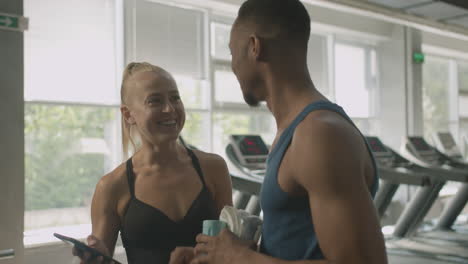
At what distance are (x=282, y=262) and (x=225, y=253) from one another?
130 millimetres

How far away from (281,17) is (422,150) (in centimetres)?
594

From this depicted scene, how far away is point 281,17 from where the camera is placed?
993 mm

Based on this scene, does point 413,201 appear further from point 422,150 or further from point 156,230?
point 156,230

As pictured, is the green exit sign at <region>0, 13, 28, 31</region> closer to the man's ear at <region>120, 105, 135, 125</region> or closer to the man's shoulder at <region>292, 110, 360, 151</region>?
the man's ear at <region>120, 105, 135, 125</region>

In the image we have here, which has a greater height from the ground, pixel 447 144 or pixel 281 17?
pixel 281 17

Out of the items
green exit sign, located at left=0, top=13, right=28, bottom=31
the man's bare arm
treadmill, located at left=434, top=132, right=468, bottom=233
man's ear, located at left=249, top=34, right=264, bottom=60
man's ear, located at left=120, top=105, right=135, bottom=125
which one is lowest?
treadmill, located at left=434, top=132, right=468, bottom=233

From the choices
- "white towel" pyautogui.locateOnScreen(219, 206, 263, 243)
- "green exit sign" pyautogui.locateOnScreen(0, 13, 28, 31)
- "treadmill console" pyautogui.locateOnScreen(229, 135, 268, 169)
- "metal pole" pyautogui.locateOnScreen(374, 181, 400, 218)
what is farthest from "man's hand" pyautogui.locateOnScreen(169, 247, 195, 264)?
"metal pole" pyautogui.locateOnScreen(374, 181, 400, 218)

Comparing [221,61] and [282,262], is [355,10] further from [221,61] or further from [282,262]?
[282,262]

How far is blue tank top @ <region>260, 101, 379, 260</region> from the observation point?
922mm

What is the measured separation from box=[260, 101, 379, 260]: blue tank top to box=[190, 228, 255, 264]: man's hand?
7cm

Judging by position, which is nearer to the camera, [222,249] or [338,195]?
[338,195]

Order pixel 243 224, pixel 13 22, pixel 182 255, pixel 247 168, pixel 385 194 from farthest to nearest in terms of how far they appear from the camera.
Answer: pixel 385 194, pixel 247 168, pixel 13 22, pixel 182 255, pixel 243 224

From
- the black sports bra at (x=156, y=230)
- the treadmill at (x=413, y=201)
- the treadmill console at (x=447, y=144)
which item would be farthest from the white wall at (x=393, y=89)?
the black sports bra at (x=156, y=230)

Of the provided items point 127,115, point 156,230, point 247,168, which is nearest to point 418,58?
point 247,168
